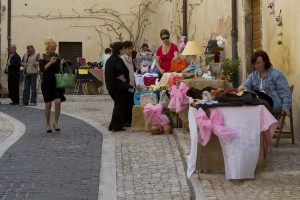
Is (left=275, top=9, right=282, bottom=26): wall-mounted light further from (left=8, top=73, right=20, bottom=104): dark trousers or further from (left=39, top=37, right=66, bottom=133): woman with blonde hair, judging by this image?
(left=8, top=73, right=20, bottom=104): dark trousers

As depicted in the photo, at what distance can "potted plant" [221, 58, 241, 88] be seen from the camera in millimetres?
11227

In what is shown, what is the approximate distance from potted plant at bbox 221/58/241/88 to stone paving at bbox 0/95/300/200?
2.78 metres

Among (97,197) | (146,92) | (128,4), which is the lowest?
(97,197)

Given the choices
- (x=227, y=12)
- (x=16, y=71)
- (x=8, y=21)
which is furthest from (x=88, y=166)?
(x=8, y=21)

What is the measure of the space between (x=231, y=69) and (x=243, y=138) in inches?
211

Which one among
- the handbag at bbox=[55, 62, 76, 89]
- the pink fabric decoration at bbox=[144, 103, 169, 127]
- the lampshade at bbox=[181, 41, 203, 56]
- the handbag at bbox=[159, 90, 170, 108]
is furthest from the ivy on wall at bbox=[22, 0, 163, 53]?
the pink fabric decoration at bbox=[144, 103, 169, 127]

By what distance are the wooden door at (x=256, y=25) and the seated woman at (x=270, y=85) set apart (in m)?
3.03

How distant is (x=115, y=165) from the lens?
281 inches

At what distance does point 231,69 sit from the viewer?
11.2 metres

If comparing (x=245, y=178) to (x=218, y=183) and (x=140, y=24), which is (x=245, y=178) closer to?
(x=218, y=183)

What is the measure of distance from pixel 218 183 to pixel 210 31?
8578 mm

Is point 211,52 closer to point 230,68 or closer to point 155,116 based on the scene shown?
point 230,68

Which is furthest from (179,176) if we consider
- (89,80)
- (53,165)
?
(89,80)

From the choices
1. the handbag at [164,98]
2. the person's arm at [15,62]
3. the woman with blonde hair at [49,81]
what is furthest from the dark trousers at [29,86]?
the handbag at [164,98]
